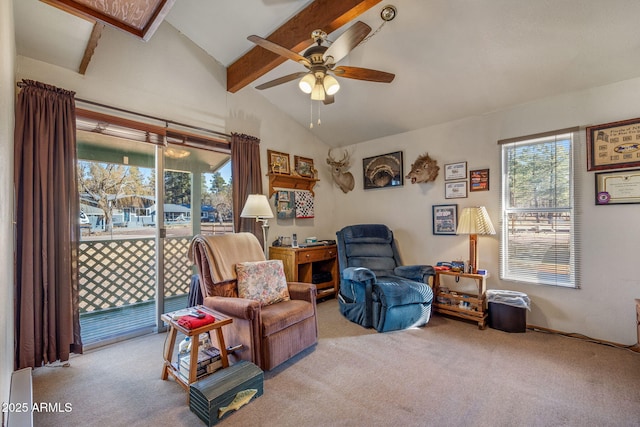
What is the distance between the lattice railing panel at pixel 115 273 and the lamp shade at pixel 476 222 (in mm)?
3562

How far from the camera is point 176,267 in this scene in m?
3.37

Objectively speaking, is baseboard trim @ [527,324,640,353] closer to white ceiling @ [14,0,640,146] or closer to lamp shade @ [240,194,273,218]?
white ceiling @ [14,0,640,146]

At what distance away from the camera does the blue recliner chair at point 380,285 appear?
9.44 ft

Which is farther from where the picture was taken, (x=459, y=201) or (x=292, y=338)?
(x=459, y=201)

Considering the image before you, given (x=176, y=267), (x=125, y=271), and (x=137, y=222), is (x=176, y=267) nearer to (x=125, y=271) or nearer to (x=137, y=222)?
(x=125, y=271)

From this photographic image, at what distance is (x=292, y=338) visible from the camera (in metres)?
2.31

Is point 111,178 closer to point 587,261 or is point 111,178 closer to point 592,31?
point 592,31

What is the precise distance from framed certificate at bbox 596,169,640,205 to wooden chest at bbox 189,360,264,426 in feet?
11.0

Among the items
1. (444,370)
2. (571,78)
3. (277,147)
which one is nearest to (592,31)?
(571,78)

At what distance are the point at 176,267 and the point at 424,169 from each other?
3.32 meters

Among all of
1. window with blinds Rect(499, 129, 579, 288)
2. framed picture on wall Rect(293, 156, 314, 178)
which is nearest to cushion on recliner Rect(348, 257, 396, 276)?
window with blinds Rect(499, 129, 579, 288)

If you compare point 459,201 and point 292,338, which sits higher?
point 459,201

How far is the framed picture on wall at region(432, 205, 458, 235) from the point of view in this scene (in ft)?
11.6

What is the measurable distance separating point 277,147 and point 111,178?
79.1 inches
